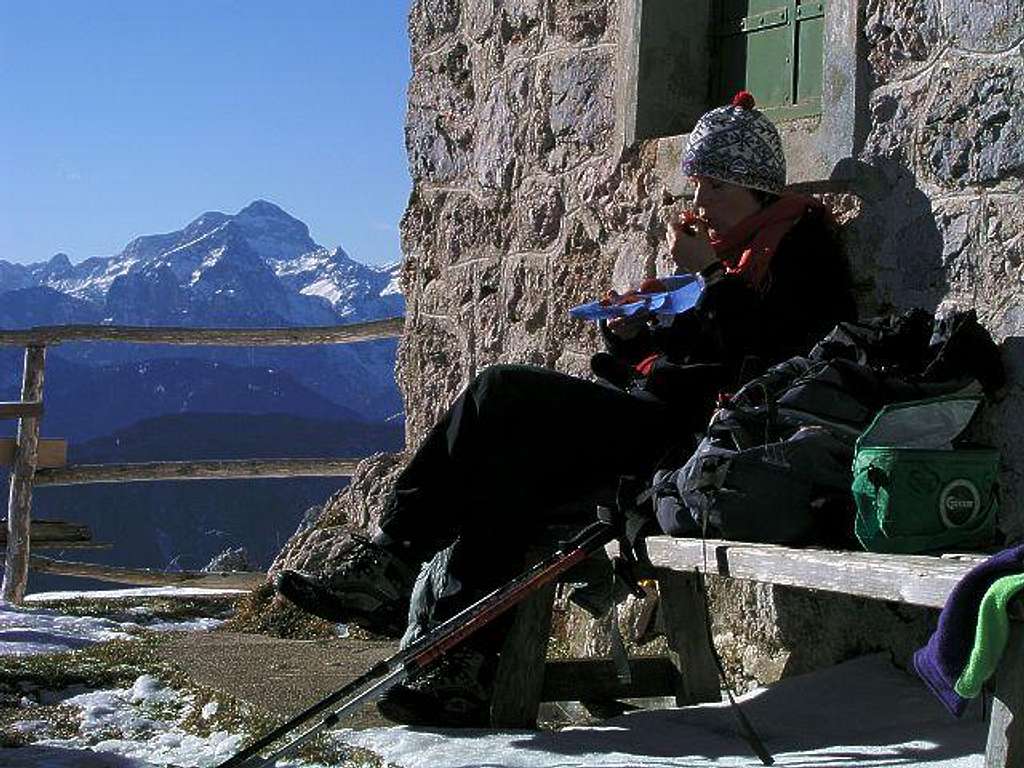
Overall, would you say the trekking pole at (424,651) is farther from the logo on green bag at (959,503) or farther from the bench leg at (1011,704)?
the bench leg at (1011,704)

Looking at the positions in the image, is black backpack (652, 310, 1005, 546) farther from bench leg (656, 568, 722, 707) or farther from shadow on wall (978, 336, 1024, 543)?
bench leg (656, 568, 722, 707)

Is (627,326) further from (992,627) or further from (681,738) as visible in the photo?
(992,627)

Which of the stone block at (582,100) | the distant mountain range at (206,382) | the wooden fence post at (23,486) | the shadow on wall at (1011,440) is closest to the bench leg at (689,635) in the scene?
the shadow on wall at (1011,440)

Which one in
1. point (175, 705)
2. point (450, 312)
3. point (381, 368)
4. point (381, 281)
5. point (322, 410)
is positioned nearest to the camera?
point (175, 705)

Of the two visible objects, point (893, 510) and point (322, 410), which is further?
point (322, 410)

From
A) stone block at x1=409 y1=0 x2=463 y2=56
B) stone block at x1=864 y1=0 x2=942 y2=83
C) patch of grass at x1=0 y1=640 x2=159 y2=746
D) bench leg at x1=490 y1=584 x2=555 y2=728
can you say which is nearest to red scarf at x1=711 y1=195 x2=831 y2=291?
stone block at x1=864 y1=0 x2=942 y2=83

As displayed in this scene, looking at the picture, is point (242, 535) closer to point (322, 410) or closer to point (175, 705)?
point (322, 410)

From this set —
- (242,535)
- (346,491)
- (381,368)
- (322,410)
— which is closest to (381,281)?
(381,368)

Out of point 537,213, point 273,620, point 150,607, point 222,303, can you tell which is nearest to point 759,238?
point 537,213

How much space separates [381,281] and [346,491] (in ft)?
383

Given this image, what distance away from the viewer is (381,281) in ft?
403

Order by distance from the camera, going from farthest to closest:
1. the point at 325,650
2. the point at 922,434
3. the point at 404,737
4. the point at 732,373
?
the point at 325,650
the point at 732,373
the point at 404,737
the point at 922,434

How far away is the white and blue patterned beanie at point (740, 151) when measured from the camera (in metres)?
4.21

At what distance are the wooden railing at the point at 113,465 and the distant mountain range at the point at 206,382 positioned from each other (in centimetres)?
Result: 721
